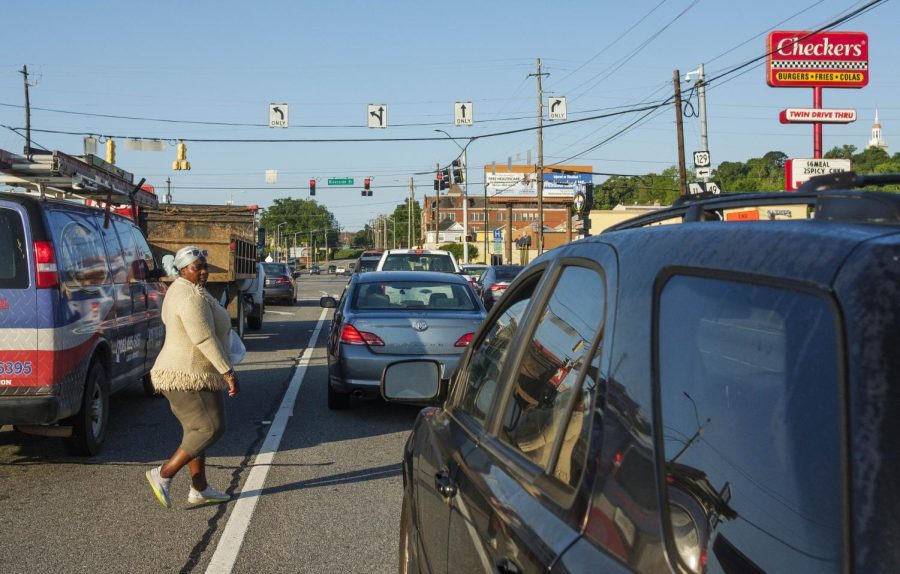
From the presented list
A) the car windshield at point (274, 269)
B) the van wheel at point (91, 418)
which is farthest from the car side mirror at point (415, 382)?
the car windshield at point (274, 269)

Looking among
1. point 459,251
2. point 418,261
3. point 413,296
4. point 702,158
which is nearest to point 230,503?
point 413,296

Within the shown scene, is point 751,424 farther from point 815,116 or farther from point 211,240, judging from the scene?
point 815,116

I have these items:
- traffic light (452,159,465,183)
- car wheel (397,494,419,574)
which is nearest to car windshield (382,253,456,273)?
car wheel (397,494,419,574)

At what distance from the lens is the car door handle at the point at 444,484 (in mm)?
3025

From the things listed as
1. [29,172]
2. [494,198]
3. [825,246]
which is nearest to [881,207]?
[825,246]

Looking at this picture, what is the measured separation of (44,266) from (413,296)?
4617 mm

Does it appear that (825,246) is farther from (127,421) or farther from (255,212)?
(255,212)

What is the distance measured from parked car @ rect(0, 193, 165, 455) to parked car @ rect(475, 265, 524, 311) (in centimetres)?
1908

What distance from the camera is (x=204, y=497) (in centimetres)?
657

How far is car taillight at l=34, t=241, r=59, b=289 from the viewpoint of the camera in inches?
279

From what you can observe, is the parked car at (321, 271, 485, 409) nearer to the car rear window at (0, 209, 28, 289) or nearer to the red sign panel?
the car rear window at (0, 209, 28, 289)

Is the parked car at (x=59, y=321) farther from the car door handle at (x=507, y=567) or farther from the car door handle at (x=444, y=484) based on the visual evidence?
the car door handle at (x=507, y=567)

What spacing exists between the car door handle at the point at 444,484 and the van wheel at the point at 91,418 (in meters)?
5.16

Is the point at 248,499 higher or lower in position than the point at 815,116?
lower
